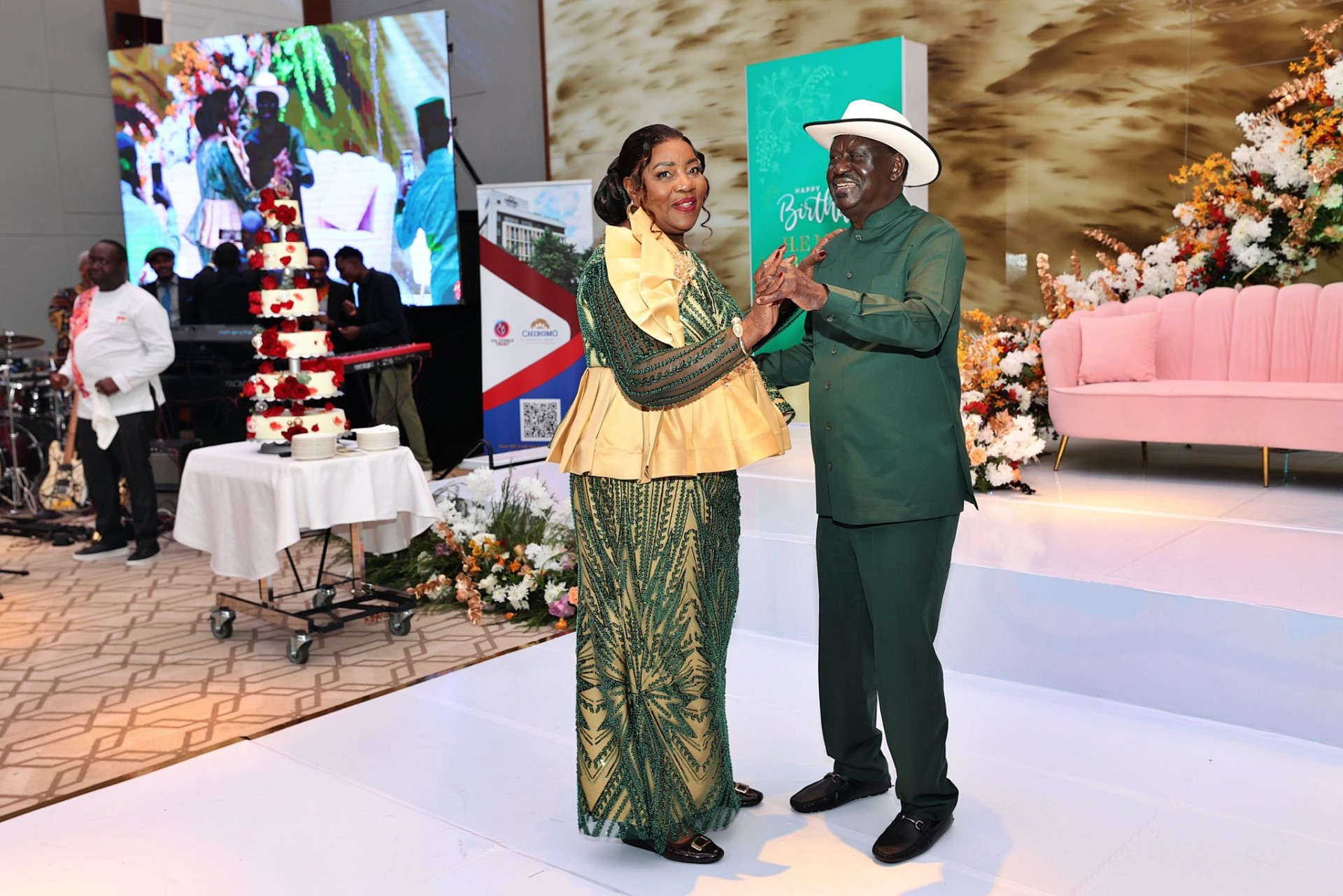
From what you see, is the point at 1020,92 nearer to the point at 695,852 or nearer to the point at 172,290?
the point at 695,852

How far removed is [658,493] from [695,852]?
2.92 ft

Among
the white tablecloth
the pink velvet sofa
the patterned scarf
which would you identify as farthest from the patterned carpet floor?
the pink velvet sofa

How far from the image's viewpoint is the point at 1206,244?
673 centimetres

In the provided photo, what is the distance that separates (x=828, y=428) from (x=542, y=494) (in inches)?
125

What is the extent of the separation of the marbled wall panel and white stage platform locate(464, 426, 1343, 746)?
2.59m

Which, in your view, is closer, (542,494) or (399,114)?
(542,494)

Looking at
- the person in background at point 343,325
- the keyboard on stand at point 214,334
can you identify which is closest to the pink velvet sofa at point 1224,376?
the person in background at point 343,325

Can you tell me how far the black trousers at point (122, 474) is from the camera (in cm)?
669

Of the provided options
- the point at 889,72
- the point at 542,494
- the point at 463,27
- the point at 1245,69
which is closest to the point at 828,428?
the point at 542,494

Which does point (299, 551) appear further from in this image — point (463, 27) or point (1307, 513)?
point (463, 27)

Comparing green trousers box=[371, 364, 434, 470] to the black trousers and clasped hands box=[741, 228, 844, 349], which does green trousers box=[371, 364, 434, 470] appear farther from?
clasped hands box=[741, 228, 844, 349]

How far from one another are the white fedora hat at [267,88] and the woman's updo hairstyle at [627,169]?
8.25 meters

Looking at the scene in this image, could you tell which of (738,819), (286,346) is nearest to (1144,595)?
(738,819)

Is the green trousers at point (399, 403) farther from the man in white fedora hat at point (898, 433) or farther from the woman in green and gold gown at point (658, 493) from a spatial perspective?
the man in white fedora hat at point (898, 433)
